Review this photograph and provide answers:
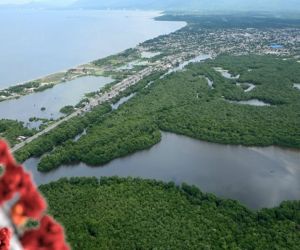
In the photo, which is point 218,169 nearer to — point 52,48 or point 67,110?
point 67,110

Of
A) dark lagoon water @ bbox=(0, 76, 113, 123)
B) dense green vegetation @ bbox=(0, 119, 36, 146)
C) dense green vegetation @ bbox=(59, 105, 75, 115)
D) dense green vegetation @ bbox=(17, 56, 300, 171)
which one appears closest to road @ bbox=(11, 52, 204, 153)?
dense green vegetation @ bbox=(59, 105, 75, 115)

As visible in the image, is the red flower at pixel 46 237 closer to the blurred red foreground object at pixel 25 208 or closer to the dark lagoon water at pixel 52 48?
the blurred red foreground object at pixel 25 208

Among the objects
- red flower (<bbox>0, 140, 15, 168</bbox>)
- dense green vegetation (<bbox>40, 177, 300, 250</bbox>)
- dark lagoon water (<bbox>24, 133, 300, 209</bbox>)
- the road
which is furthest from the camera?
the road

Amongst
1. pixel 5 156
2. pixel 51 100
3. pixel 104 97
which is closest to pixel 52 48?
pixel 51 100

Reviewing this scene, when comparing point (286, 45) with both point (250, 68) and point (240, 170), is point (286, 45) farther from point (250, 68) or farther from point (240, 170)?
point (240, 170)

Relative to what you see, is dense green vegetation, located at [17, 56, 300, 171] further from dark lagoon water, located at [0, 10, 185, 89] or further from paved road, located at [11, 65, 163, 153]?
dark lagoon water, located at [0, 10, 185, 89]

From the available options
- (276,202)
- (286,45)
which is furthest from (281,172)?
(286,45)
